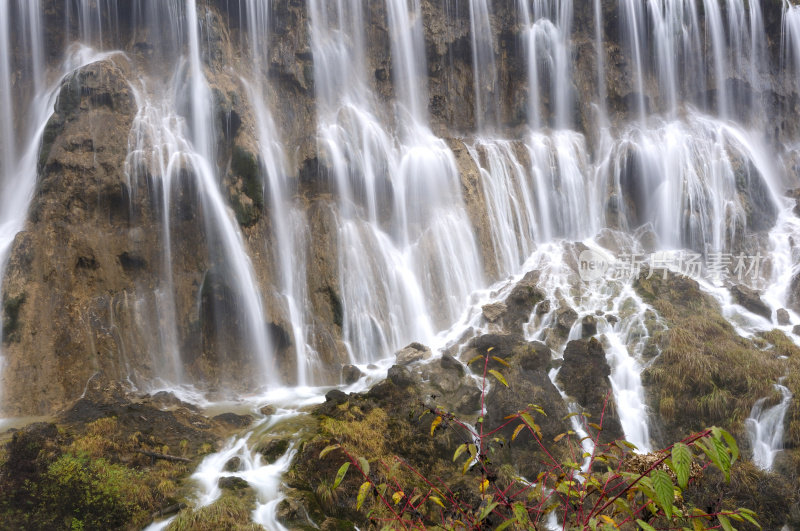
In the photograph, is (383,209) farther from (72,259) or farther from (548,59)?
(548,59)

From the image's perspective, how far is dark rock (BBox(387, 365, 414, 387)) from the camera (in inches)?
456

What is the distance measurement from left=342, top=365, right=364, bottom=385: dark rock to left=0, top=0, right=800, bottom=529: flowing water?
0.34 metres

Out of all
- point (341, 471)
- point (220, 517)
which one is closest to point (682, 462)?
point (341, 471)

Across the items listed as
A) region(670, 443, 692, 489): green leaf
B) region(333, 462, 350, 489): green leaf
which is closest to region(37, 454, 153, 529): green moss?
region(333, 462, 350, 489): green leaf

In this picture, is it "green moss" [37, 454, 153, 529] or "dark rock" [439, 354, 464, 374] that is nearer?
"green moss" [37, 454, 153, 529]

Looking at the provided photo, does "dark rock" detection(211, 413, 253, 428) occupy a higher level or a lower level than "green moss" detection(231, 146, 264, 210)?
lower

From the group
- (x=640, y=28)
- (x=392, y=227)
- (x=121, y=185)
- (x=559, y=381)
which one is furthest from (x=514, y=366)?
(x=640, y=28)

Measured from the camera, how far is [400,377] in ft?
38.1

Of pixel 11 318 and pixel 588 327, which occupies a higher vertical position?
pixel 11 318

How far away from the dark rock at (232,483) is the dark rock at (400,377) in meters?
3.98

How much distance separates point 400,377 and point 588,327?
18.2ft

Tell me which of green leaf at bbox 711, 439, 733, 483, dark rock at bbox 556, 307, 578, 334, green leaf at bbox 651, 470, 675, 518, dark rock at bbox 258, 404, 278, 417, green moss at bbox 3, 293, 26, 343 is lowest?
dark rock at bbox 258, 404, 278, 417

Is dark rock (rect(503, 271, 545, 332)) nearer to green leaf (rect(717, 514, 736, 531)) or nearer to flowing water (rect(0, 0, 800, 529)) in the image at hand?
flowing water (rect(0, 0, 800, 529))

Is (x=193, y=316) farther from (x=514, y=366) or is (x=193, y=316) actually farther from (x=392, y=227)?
(x=514, y=366)
